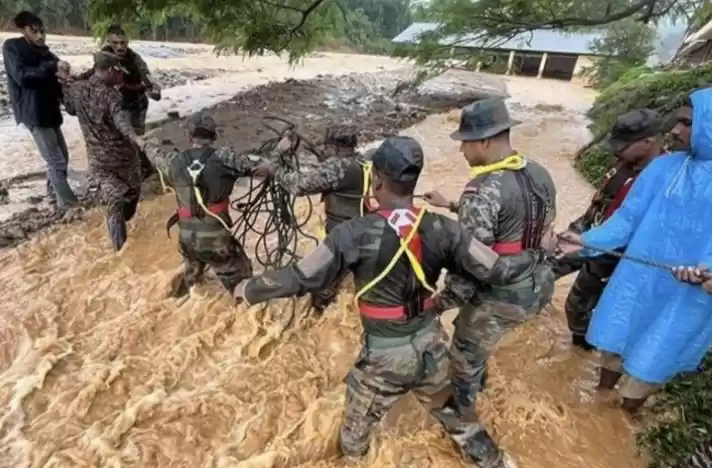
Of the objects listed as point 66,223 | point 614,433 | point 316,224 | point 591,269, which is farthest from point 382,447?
point 66,223

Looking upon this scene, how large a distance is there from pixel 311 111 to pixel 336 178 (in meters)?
10.5

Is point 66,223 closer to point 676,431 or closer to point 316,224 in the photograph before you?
point 316,224

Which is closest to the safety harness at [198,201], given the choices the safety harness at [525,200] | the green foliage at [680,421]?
the safety harness at [525,200]

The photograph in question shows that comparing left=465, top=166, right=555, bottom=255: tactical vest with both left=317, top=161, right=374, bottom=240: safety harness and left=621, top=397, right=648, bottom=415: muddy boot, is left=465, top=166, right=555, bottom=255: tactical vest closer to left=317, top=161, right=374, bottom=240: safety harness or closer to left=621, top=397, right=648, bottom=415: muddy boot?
left=317, top=161, right=374, bottom=240: safety harness

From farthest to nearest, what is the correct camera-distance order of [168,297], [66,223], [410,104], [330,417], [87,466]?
[410,104]
[66,223]
[168,297]
[330,417]
[87,466]

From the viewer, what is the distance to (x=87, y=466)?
327cm

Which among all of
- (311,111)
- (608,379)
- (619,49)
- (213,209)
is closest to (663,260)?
(608,379)

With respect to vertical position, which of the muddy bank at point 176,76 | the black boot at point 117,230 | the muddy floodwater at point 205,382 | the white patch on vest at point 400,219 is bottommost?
the muddy bank at point 176,76

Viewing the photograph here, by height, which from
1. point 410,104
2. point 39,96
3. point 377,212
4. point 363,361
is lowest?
point 410,104

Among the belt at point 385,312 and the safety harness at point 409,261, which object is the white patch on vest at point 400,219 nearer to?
the safety harness at point 409,261

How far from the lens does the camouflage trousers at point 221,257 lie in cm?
435

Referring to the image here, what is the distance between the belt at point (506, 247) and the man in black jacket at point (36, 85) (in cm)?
470

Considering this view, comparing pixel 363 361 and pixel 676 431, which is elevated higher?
pixel 363 361

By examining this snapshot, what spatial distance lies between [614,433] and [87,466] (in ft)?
10.5
